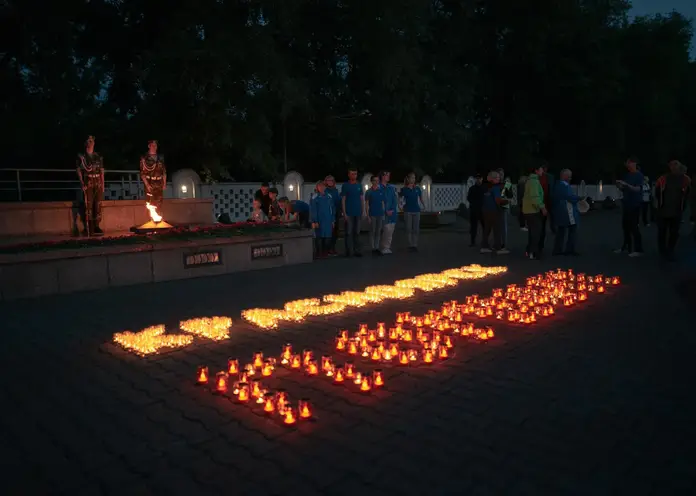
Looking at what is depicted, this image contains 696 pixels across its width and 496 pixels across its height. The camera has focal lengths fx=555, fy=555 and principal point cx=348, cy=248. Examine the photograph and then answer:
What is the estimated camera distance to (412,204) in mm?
13789

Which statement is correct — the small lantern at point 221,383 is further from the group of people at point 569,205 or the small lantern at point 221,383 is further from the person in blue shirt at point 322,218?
the group of people at point 569,205

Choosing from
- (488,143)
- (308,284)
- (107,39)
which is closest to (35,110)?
(107,39)

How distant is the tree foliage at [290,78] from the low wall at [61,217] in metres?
5.33

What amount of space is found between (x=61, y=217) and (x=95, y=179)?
66.7 inches

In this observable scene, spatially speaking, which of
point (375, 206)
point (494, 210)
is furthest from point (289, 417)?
point (494, 210)

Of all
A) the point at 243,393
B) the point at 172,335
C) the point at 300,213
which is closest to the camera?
the point at 243,393

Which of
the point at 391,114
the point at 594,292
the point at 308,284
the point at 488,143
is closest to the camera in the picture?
the point at 594,292

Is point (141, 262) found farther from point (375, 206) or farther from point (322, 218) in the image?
point (375, 206)

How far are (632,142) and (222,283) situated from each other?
40559 mm

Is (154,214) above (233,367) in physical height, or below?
above

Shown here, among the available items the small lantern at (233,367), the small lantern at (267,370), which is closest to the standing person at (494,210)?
the small lantern at (267,370)

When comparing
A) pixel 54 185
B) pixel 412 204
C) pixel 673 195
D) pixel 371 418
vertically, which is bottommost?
pixel 371 418

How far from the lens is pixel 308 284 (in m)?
9.73

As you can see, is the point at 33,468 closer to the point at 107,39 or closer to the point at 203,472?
the point at 203,472
